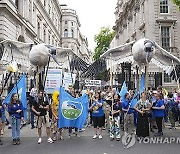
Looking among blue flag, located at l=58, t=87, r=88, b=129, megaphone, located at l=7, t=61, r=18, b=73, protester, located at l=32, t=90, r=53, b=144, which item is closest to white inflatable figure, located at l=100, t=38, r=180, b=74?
blue flag, located at l=58, t=87, r=88, b=129

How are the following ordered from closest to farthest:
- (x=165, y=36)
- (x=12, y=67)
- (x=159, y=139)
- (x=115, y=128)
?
(x=159, y=139) → (x=115, y=128) → (x=12, y=67) → (x=165, y=36)

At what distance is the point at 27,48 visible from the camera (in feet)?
40.6

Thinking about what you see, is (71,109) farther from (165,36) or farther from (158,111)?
(165,36)

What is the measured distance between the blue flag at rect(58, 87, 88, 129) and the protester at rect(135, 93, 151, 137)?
2.07 metres

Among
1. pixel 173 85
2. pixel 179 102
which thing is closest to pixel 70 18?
pixel 173 85

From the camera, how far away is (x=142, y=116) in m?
10.8

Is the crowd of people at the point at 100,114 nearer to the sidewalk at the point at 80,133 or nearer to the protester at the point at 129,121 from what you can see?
the protester at the point at 129,121

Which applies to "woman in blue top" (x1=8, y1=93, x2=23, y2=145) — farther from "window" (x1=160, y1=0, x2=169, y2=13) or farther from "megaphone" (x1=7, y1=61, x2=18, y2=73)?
"window" (x1=160, y1=0, x2=169, y2=13)

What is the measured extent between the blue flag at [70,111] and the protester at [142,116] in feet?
6.80

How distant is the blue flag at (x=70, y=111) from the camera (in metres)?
11.2

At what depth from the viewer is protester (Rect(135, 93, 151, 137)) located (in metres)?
10.6

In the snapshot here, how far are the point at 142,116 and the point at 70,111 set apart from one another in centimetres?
261

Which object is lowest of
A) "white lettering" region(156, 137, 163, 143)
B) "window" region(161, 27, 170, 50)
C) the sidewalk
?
the sidewalk

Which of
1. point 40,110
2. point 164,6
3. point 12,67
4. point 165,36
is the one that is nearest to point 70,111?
point 40,110
